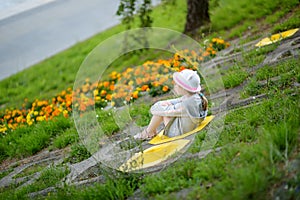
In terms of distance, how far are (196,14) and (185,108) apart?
459cm

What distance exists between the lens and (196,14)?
821 centimetres

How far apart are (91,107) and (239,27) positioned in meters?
4.18

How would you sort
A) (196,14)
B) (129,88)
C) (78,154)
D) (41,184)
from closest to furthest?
(41,184) → (78,154) → (129,88) → (196,14)

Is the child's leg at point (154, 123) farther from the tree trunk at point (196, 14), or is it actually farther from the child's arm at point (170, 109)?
the tree trunk at point (196, 14)

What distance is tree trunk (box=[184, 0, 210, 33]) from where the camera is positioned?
812 centimetres

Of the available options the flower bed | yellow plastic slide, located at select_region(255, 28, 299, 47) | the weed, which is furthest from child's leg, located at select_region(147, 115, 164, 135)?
yellow plastic slide, located at select_region(255, 28, 299, 47)

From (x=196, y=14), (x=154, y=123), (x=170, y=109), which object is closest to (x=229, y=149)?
(x=170, y=109)

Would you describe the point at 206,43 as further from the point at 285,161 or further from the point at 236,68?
the point at 285,161

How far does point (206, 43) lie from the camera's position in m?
6.92

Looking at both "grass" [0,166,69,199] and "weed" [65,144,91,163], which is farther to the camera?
"weed" [65,144,91,163]

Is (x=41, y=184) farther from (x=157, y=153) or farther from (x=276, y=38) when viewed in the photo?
(x=276, y=38)

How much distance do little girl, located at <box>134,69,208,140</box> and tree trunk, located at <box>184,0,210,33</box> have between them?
4.38 m

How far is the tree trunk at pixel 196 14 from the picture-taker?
8117mm

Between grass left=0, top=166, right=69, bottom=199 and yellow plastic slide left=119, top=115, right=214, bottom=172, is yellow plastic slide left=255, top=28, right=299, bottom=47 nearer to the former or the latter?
yellow plastic slide left=119, top=115, right=214, bottom=172
